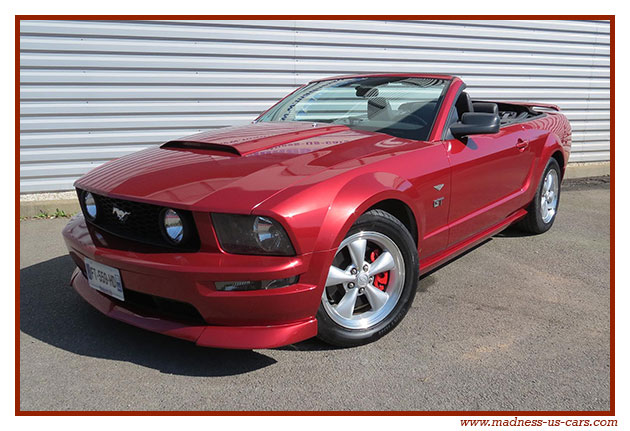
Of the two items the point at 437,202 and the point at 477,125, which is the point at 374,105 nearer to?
the point at 477,125

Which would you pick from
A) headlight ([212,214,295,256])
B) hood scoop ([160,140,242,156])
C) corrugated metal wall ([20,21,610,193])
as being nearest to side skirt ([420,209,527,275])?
headlight ([212,214,295,256])

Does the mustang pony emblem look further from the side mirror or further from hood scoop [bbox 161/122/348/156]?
the side mirror

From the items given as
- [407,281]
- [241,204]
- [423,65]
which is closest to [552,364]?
[407,281]

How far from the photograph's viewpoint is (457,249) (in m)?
3.51

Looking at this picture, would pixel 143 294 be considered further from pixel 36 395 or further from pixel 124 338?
pixel 36 395

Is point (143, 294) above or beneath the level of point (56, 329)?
above

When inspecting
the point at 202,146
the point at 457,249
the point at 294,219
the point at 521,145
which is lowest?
the point at 457,249

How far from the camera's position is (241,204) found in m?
2.29

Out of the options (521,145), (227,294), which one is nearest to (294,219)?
(227,294)

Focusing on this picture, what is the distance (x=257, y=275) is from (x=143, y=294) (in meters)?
0.66

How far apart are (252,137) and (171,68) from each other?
10.2 feet

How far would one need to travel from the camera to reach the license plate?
254cm

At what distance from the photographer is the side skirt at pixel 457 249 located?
10.6 feet

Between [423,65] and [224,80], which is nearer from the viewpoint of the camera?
[224,80]
